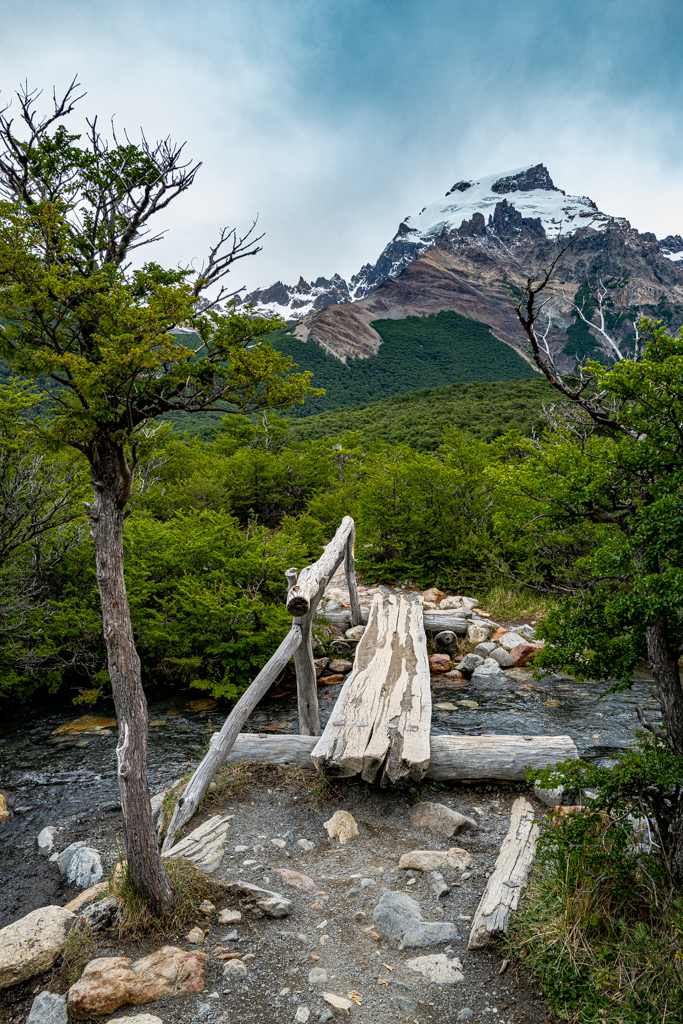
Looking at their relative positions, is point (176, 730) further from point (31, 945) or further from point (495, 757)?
point (495, 757)

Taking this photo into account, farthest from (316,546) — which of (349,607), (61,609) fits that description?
(61,609)

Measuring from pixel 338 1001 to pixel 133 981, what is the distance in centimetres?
103

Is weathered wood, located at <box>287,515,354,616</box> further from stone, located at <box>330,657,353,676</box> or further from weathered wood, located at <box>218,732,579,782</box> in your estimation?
stone, located at <box>330,657,353,676</box>

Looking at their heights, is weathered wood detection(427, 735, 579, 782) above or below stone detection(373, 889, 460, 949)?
above

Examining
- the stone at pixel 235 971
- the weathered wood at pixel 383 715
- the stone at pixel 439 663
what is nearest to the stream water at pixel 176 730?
the stone at pixel 439 663

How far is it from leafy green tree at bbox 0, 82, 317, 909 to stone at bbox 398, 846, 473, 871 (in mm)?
1575

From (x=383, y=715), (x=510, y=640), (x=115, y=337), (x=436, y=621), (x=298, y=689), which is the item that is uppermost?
(x=115, y=337)

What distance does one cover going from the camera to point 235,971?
9.21ft

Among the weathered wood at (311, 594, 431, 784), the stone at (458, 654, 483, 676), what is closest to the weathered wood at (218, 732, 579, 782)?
the weathered wood at (311, 594, 431, 784)

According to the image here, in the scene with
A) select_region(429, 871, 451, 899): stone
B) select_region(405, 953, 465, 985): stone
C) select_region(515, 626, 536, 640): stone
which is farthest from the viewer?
select_region(515, 626, 536, 640): stone

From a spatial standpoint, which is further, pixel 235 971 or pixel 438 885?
pixel 438 885

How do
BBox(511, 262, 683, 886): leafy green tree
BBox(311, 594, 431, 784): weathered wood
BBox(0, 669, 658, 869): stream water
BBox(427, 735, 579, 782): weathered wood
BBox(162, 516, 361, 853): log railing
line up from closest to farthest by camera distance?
BBox(511, 262, 683, 886): leafy green tree
BBox(162, 516, 361, 853): log railing
BBox(311, 594, 431, 784): weathered wood
BBox(427, 735, 579, 782): weathered wood
BBox(0, 669, 658, 869): stream water

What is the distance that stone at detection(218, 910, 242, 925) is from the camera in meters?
3.18

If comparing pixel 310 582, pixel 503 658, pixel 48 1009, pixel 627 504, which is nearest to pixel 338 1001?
pixel 48 1009
